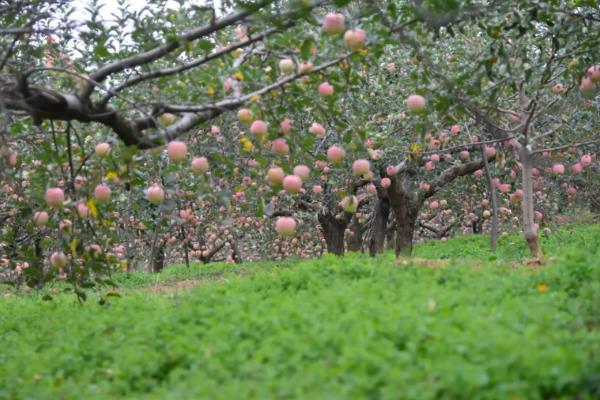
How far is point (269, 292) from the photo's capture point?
5.84 metres

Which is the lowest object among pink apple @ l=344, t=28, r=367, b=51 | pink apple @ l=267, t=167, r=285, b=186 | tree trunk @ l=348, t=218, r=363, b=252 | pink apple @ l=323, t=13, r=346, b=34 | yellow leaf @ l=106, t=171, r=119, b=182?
tree trunk @ l=348, t=218, r=363, b=252

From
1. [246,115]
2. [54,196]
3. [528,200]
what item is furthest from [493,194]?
[54,196]

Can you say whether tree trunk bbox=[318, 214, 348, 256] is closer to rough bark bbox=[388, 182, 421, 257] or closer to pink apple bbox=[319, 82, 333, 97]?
rough bark bbox=[388, 182, 421, 257]

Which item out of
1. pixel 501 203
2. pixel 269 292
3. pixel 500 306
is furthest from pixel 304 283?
pixel 501 203

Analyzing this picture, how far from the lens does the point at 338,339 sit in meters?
3.95

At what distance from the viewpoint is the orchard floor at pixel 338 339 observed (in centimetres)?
331

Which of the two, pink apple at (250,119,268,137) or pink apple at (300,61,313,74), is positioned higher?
pink apple at (300,61,313,74)

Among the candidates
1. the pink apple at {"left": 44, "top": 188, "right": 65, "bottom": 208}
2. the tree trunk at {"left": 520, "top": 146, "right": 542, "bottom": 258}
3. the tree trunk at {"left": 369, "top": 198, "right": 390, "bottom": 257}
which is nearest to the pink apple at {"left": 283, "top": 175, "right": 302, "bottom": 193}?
the pink apple at {"left": 44, "top": 188, "right": 65, "bottom": 208}

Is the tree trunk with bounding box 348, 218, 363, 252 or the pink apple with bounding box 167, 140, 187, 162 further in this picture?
the tree trunk with bounding box 348, 218, 363, 252

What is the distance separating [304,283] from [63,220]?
2286mm

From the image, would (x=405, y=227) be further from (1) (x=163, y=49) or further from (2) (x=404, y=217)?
(1) (x=163, y=49)

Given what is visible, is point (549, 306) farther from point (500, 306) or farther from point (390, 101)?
point (390, 101)

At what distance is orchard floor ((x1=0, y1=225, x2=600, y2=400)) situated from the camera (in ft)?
10.9

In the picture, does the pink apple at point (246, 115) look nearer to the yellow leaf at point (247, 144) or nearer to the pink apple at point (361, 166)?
the yellow leaf at point (247, 144)
